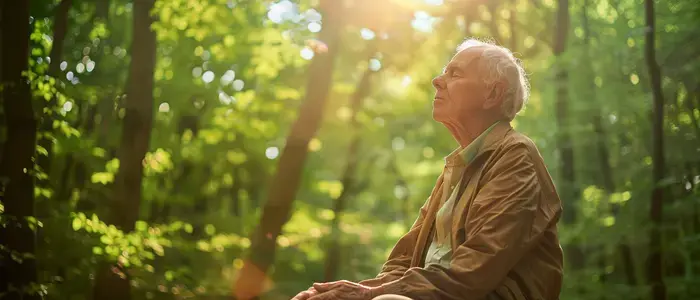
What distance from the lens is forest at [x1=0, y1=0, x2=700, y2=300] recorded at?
5.84 m

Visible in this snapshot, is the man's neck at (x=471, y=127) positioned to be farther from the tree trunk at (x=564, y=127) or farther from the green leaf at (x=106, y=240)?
the tree trunk at (x=564, y=127)

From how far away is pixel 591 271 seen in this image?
8.54 metres

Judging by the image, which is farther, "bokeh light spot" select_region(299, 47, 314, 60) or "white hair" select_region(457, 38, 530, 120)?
"bokeh light spot" select_region(299, 47, 314, 60)

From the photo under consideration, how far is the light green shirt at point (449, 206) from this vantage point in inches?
87.7

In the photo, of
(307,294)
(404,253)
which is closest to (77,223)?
(404,253)

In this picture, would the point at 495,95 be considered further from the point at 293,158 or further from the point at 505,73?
the point at 293,158

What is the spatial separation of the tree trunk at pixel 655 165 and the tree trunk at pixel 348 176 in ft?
13.3

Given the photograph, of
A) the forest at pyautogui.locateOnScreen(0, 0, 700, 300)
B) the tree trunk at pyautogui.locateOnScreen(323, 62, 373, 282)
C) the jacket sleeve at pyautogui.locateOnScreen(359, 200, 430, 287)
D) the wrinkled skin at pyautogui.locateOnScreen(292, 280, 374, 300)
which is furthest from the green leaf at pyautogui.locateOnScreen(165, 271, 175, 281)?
the wrinkled skin at pyautogui.locateOnScreen(292, 280, 374, 300)

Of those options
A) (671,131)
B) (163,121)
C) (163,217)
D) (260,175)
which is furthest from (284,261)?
(671,131)

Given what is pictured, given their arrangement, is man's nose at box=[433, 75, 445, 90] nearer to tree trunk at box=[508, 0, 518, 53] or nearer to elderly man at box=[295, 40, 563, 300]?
elderly man at box=[295, 40, 563, 300]

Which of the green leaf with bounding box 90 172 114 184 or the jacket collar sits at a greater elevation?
the green leaf with bounding box 90 172 114 184

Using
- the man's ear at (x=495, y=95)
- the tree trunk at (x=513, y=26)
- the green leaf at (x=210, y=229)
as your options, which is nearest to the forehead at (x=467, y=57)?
the man's ear at (x=495, y=95)

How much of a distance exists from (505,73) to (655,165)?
638 centimetres

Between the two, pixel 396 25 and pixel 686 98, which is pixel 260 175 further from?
pixel 686 98
